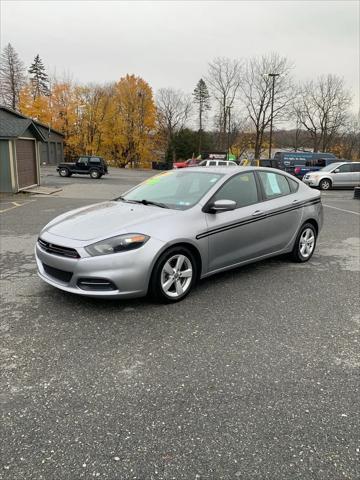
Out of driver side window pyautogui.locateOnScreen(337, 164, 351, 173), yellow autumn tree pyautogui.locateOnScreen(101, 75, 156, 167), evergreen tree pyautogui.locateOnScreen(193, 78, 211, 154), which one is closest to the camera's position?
driver side window pyautogui.locateOnScreen(337, 164, 351, 173)

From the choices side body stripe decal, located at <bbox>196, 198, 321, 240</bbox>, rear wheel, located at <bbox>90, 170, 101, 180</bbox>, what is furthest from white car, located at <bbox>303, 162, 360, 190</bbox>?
side body stripe decal, located at <bbox>196, 198, 321, 240</bbox>

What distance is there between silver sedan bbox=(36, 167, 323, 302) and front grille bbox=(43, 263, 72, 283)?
0.04 feet

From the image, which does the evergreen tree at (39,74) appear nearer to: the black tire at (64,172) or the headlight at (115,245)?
the black tire at (64,172)

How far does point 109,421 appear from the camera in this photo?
2.48m

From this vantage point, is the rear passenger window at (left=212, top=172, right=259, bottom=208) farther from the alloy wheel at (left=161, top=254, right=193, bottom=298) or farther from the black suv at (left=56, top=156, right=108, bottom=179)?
the black suv at (left=56, top=156, right=108, bottom=179)

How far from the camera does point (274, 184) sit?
18.8 ft

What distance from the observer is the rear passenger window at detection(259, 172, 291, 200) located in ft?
18.2

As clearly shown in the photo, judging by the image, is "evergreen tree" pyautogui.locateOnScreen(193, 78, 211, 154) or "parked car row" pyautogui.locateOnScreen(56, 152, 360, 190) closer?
"parked car row" pyautogui.locateOnScreen(56, 152, 360, 190)

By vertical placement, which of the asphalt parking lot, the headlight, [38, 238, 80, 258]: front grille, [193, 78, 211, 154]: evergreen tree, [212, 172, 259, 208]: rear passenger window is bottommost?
the asphalt parking lot

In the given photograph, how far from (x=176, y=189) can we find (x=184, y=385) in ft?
9.32

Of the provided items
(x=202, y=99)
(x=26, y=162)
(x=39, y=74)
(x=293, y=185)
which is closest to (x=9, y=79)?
(x=39, y=74)

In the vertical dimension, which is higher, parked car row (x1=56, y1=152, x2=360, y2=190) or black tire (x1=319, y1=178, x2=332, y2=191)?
parked car row (x1=56, y1=152, x2=360, y2=190)

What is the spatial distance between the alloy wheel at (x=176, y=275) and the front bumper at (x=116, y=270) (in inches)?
9.0

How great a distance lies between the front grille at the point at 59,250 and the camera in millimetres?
3969
